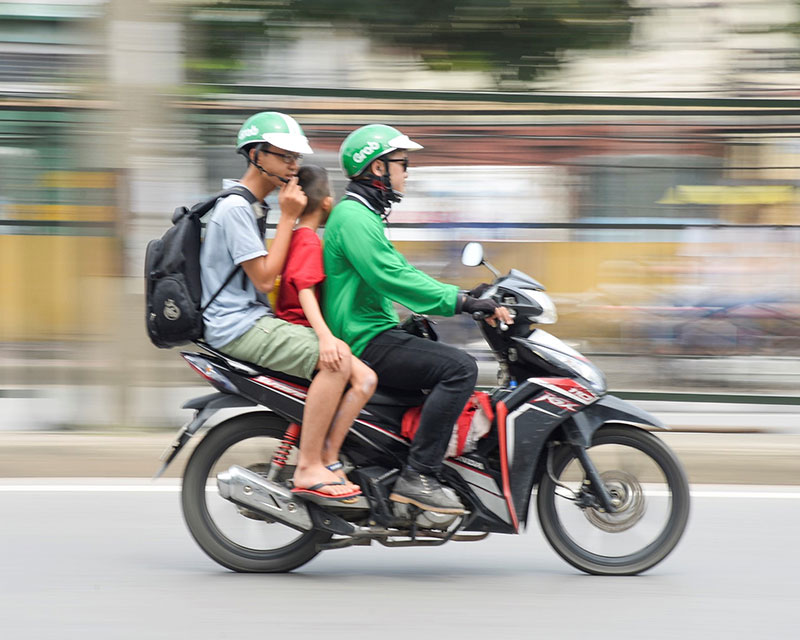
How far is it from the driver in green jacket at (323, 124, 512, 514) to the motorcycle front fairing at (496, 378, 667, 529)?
200 millimetres

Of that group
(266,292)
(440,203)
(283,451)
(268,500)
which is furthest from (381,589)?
(440,203)

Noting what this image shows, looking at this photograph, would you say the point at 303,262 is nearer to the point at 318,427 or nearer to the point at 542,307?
the point at 318,427

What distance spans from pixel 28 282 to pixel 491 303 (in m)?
4.02

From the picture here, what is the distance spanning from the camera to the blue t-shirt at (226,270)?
14.4 ft

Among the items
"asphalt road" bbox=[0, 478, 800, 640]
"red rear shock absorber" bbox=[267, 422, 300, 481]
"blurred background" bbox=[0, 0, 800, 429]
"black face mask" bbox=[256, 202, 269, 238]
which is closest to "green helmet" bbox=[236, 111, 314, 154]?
"black face mask" bbox=[256, 202, 269, 238]

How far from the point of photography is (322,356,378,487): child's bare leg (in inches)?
173

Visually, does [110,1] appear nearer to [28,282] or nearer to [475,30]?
[28,282]

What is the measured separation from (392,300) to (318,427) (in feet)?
1.73

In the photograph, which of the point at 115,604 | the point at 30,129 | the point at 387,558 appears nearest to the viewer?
the point at 115,604

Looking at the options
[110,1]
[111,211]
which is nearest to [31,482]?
[111,211]

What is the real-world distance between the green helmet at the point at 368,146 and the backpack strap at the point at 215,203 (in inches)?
14.6

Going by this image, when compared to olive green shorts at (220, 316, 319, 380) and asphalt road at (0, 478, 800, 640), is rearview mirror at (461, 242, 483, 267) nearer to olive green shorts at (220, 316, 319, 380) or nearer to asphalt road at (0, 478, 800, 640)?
olive green shorts at (220, 316, 319, 380)

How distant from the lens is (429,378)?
4422 millimetres

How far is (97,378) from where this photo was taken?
6.99m
